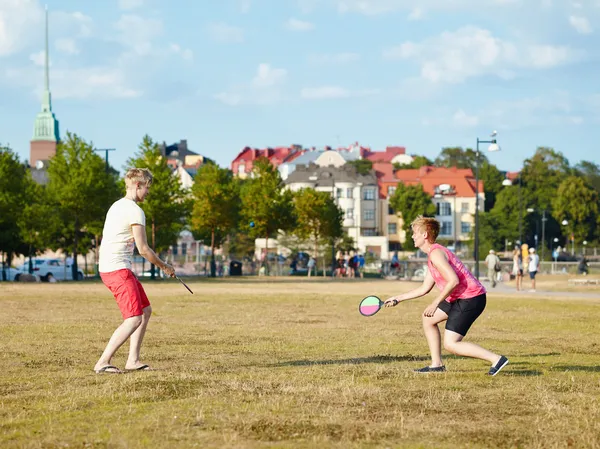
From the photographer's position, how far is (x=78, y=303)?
23578 millimetres

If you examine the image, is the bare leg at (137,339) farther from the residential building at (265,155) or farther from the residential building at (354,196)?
the residential building at (265,155)

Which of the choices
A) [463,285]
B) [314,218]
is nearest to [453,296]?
[463,285]

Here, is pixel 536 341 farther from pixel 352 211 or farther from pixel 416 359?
pixel 352 211

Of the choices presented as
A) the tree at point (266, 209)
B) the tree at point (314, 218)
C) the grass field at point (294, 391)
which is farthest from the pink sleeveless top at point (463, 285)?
the tree at point (314, 218)

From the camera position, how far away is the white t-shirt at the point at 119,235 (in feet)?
30.1

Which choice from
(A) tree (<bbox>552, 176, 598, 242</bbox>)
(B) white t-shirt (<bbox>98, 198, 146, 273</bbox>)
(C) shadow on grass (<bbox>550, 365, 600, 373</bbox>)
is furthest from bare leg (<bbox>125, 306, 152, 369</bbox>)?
(A) tree (<bbox>552, 176, 598, 242</bbox>)

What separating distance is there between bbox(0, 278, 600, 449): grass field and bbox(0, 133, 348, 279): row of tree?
33148 millimetres

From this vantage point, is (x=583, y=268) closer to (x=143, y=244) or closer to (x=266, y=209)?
(x=266, y=209)

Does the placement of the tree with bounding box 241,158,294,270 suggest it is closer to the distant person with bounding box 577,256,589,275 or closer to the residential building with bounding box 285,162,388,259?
the distant person with bounding box 577,256,589,275

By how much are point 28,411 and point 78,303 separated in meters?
16.9

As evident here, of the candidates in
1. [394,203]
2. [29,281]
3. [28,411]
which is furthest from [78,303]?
[394,203]

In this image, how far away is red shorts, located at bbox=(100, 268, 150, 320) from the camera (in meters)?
9.18

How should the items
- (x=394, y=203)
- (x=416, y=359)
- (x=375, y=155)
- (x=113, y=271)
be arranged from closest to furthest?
(x=113, y=271) → (x=416, y=359) → (x=394, y=203) → (x=375, y=155)

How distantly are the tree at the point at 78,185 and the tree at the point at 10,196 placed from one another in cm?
203
